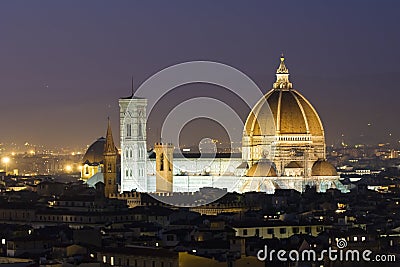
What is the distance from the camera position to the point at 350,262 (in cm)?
5291

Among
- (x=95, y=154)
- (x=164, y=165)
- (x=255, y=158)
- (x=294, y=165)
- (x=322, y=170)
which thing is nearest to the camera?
(x=322, y=170)

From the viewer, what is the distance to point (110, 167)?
11069cm

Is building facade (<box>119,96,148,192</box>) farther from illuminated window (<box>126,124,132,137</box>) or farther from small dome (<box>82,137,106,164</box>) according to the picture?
small dome (<box>82,137,106,164</box>)

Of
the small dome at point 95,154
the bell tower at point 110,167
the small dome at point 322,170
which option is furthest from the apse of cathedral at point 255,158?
the small dome at point 95,154

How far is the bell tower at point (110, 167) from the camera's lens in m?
110

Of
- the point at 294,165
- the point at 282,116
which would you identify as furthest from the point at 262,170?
the point at 282,116

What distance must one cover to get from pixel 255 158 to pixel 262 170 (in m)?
5.11

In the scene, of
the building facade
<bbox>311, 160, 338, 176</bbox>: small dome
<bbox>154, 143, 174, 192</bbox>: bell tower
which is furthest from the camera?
the building facade

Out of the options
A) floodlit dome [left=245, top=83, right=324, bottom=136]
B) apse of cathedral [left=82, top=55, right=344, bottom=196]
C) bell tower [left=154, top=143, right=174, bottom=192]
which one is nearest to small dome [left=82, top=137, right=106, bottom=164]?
apse of cathedral [left=82, top=55, right=344, bottom=196]

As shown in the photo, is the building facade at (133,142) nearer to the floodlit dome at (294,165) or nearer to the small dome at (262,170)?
the small dome at (262,170)

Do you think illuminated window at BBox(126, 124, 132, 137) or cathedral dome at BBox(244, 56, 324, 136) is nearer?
illuminated window at BBox(126, 124, 132, 137)

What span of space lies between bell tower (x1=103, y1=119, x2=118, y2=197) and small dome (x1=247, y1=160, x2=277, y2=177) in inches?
390

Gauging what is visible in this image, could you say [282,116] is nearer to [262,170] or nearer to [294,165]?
[294,165]

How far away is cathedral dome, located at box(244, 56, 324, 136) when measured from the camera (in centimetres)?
12438
